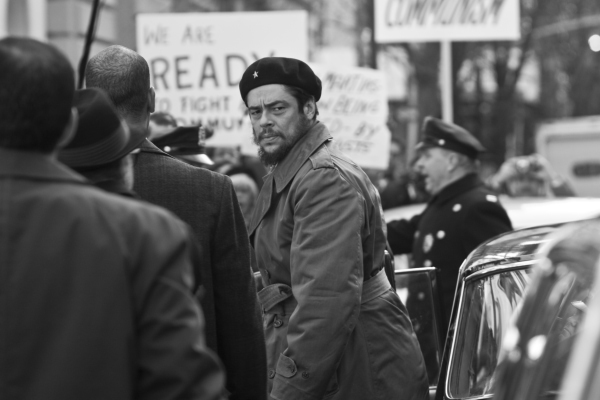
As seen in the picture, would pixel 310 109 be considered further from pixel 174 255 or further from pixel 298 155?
pixel 174 255

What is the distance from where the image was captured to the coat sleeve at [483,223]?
6156 millimetres

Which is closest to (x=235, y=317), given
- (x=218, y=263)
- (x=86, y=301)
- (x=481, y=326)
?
(x=218, y=263)

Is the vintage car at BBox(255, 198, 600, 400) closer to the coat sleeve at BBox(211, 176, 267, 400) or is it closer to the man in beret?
the man in beret

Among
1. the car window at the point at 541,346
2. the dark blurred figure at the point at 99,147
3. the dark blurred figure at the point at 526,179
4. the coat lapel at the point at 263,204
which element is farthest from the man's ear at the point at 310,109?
the dark blurred figure at the point at 526,179

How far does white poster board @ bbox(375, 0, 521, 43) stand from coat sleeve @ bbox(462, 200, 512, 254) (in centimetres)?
300

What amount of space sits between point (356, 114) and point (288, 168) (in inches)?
186

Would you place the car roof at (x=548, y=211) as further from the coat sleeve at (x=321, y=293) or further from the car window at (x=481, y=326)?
the coat sleeve at (x=321, y=293)

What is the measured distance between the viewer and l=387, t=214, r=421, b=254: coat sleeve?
A: 6.73 meters

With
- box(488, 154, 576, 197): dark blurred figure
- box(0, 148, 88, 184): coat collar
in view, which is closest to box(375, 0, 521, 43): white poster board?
box(488, 154, 576, 197): dark blurred figure

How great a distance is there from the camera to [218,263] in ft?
10.4

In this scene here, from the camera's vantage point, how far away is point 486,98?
31891mm

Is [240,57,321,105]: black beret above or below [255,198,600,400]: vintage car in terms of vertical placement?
above

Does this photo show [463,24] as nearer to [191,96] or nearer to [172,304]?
[191,96]

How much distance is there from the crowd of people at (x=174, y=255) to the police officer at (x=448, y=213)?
37 cm
